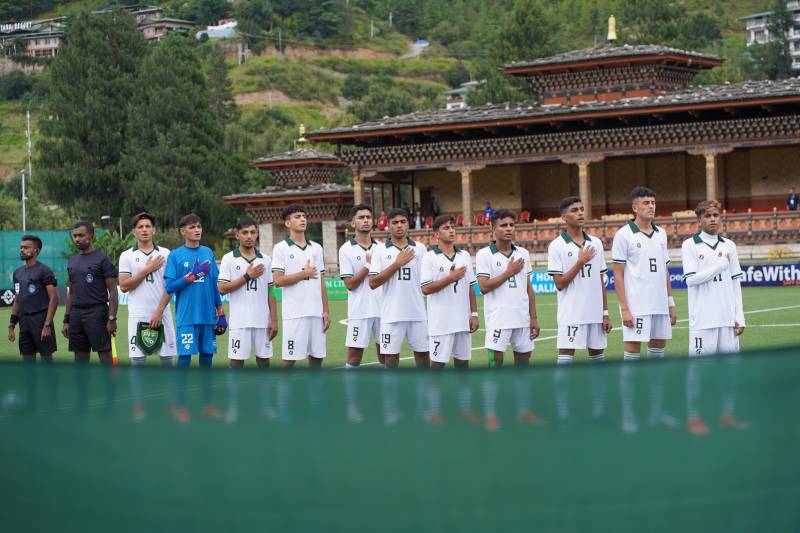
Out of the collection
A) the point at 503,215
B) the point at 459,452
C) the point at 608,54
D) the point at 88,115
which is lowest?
the point at 459,452

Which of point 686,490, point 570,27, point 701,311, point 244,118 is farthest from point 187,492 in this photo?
point 570,27

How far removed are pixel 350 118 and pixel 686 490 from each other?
3354 inches

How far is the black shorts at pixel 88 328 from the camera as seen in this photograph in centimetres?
1179

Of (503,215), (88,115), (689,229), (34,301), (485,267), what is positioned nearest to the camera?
(503,215)

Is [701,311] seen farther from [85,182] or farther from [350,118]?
[350,118]

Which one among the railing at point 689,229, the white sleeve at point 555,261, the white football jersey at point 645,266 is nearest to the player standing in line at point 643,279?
the white football jersey at point 645,266

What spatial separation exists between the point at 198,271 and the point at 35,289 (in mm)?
2540

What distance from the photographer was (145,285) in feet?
38.9

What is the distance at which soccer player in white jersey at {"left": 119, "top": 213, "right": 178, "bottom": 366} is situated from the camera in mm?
11711

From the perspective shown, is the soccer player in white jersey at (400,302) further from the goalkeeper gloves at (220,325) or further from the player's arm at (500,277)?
the goalkeeper gloves at (220,325)

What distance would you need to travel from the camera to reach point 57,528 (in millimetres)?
3682

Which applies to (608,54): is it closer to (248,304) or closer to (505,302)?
(248,304)

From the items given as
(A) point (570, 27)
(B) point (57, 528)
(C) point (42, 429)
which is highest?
(A) point (570, 27)

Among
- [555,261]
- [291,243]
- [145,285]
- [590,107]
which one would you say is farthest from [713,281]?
[590,107]
